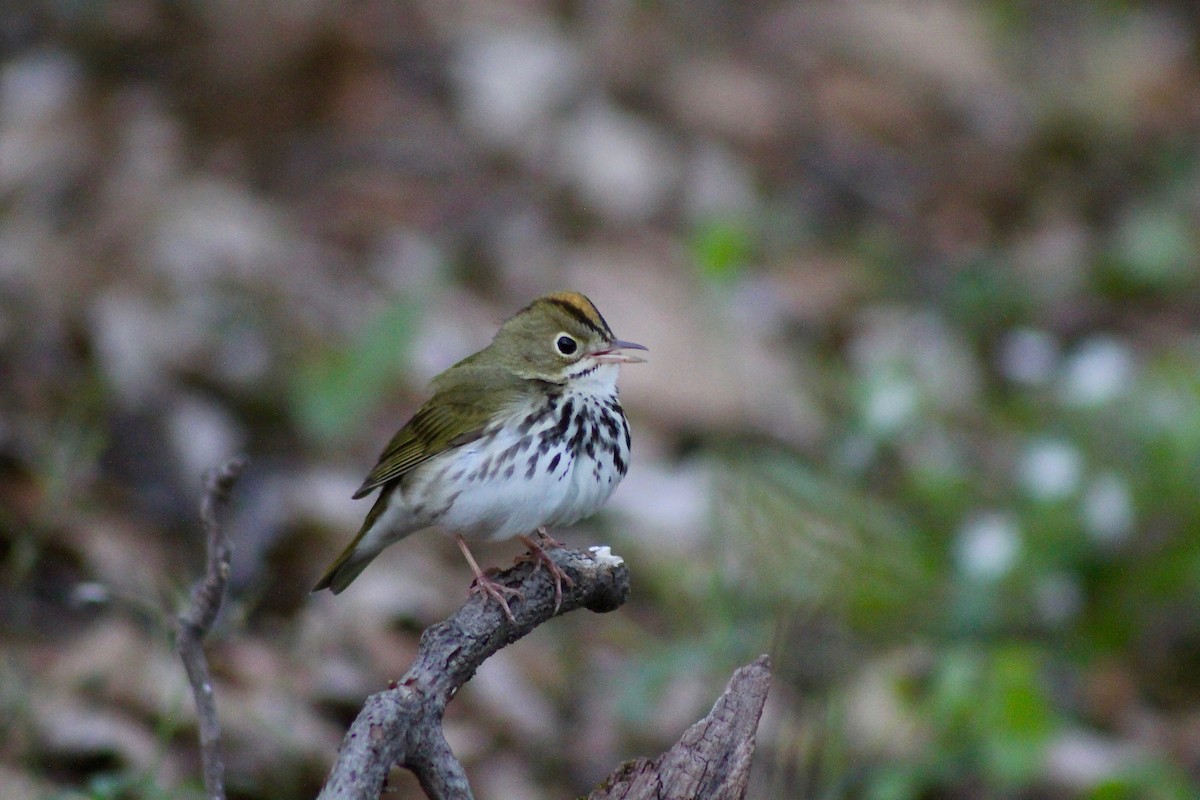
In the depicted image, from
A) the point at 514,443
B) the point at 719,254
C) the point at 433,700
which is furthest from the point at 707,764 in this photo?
the point at 719,254

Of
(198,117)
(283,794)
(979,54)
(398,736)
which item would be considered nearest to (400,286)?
(198,117)

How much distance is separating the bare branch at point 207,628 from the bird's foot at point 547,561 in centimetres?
62

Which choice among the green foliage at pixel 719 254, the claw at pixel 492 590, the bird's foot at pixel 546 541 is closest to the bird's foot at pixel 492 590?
the claw at pixel 492 590

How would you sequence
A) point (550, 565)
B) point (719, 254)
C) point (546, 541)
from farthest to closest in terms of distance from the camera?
point (719, 254)
point (546, 541)
point (550, 565)

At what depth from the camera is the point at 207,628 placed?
87.2 inches

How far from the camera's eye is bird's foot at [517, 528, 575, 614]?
2.66m

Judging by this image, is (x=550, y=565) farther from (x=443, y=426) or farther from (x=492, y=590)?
(x=443, y=426)

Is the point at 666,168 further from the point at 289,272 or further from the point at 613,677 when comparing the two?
the point at 613,677

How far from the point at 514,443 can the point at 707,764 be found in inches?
41.8

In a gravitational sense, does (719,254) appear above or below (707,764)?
above

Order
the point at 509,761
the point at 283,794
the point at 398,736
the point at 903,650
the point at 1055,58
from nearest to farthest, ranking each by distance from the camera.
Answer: the point at 398,736, the point at 283,794, the point at 509,761, the point at 903,650, the point at 1055,58

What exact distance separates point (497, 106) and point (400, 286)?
6.27 ft

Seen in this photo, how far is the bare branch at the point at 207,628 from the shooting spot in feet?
6.84

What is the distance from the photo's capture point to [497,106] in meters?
8.00
